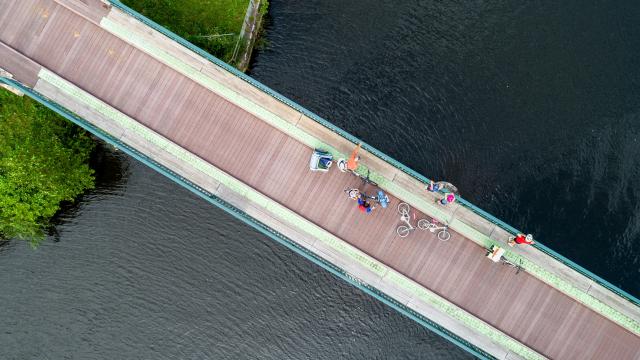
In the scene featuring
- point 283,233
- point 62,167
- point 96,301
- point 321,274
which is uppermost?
point 283,233

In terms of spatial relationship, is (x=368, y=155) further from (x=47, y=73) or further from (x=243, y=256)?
(x=47, y=73)

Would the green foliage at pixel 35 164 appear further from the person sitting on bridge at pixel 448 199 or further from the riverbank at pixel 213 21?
the person sitting on bridge at pixel 448 199

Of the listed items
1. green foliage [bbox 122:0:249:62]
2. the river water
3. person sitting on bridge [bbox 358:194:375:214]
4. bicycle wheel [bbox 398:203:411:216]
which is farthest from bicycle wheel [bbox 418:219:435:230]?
green foliage [bbox 122:0:249:62]

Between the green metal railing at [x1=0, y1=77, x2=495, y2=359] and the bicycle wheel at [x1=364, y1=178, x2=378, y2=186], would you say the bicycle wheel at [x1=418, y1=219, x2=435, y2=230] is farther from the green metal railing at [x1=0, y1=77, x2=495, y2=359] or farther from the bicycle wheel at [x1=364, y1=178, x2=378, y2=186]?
the green metal railing at [x1=0, y1=77, x2=495, y2=359]

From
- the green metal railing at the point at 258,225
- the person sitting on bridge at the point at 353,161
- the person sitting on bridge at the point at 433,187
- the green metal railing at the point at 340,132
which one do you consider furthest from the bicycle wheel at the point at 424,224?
the person sitting on bridge at the point at 353,161

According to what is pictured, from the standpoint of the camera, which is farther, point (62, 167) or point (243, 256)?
point (243, 256)

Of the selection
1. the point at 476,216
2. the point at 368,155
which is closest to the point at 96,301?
the point at 368,155
